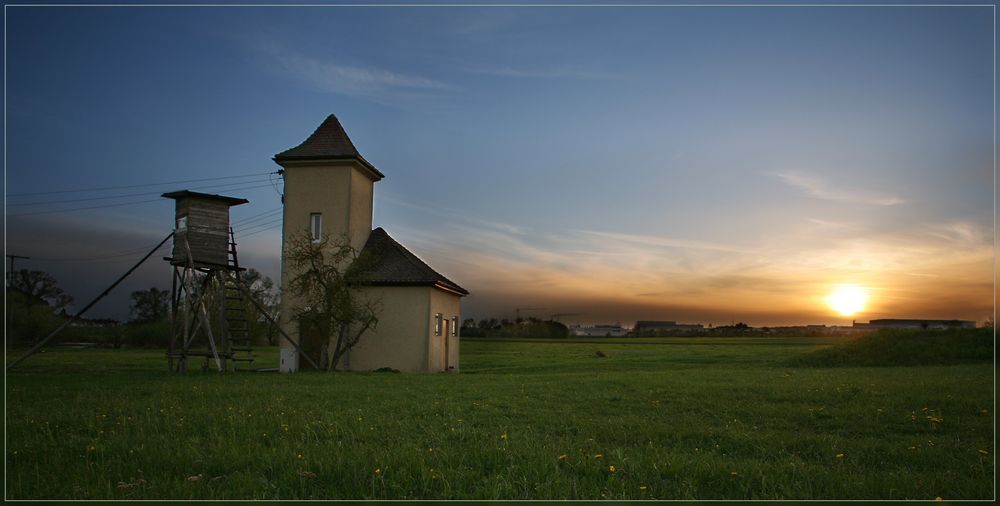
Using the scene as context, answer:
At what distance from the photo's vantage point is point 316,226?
1307 inches

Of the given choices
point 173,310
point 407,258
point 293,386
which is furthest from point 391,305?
point 293,386

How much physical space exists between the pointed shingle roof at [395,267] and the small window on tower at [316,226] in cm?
216

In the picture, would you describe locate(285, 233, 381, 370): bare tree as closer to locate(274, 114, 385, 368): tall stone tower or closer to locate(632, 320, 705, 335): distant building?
locate(274, 114, 385, 368): tall stone tower

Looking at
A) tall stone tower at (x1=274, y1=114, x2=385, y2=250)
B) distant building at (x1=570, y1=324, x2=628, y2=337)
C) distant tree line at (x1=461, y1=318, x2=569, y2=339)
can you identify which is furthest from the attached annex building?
distant building at (x1=570, y1=324, x2=628, y2=337)

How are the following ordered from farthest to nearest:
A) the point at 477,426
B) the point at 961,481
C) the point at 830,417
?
the point at 830,417, the point at 477,426, the point at 961,481

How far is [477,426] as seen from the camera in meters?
11.6

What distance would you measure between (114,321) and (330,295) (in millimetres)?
44338

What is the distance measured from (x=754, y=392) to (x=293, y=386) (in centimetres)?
1229

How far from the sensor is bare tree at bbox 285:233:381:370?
102ft

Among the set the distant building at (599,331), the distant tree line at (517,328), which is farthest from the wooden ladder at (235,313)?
the distant building at (599,331)

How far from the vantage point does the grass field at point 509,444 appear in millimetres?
7289

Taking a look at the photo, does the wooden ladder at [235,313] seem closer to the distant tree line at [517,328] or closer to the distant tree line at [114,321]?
the distant tree line at [114,321]

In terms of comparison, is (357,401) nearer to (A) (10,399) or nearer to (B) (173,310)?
(A) (10,399)

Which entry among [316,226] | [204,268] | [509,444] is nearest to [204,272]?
[204,268]
